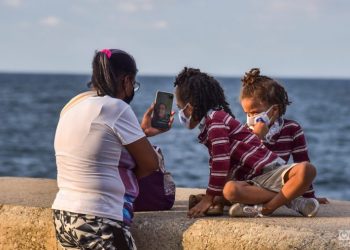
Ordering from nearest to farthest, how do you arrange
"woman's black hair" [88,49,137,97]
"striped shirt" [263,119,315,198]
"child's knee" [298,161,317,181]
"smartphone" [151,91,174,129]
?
1. "woman's black hair" [88,49,137,97]
2. "child's knee" [298,161,317,181]
3. "smartphone" [151,91,174,129]
4. "striped shirt" [263,119,315,198]

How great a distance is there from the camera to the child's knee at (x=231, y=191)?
5.25m

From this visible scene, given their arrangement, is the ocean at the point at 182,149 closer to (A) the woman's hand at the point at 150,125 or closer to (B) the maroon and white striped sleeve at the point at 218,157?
(A) the woman's hand at the point at 150,125

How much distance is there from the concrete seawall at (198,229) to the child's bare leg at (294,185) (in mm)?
96

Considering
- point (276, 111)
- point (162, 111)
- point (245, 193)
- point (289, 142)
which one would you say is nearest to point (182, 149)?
point (289, 142)

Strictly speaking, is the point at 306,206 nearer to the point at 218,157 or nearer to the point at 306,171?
the point at 306,171

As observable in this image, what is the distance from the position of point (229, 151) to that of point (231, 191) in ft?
0.85

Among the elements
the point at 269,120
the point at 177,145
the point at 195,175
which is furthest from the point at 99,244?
the point at 177,145

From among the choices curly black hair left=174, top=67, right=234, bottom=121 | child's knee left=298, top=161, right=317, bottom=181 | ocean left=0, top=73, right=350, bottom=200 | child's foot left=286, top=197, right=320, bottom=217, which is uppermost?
curly black hair left=174, top=67, right=234, bottom=121

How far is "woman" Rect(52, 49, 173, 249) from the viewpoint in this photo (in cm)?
462

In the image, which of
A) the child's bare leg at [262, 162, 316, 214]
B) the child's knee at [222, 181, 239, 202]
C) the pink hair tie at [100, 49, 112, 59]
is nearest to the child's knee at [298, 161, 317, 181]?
the child's bare leg at [262, 162, 316, 214]

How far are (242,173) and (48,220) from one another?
1218 mm

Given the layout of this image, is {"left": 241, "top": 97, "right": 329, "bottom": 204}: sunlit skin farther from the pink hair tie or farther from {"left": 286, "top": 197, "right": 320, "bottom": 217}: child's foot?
the pink hair tie

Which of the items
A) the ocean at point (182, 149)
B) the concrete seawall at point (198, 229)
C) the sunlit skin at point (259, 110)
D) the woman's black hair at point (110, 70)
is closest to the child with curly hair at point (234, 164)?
the concrete seawall at point (198, 229)

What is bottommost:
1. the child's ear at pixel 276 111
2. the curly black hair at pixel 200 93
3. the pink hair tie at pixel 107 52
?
the child's ear at pixel 276 111
